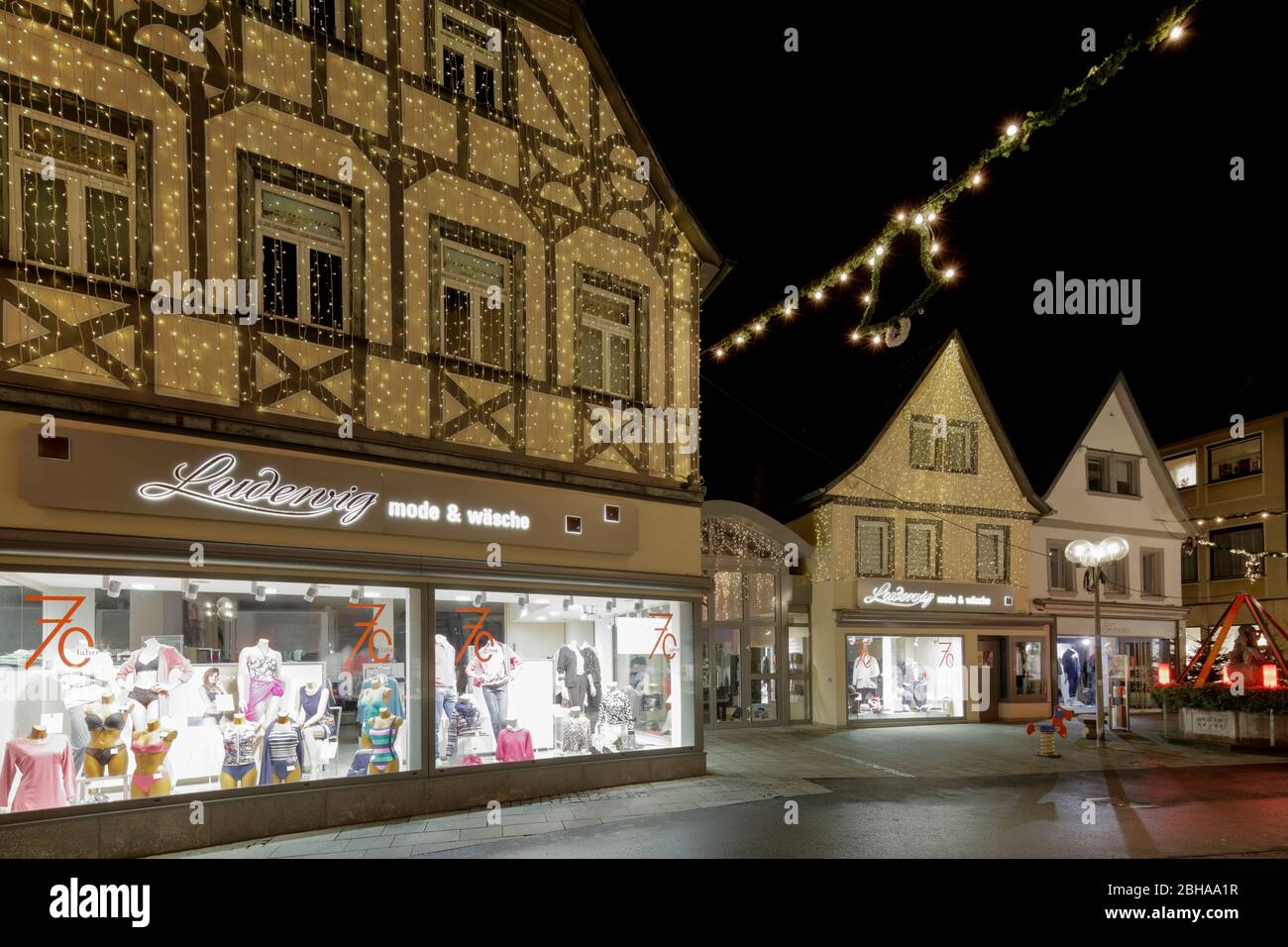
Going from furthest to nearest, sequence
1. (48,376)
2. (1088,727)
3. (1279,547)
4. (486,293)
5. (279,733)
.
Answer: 1. (1279,547)
2. (1088,727)
3. (486,293)
4. (279,733)
5. (48,376)

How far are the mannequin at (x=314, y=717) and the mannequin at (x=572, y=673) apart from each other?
3.24 m

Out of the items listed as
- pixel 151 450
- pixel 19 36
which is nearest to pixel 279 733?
pixel 151 450

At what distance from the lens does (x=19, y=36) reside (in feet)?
25.6

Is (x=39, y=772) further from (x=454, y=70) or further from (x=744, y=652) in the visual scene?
(x=744, y=652)

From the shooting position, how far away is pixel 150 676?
848 cm

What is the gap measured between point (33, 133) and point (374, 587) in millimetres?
5711

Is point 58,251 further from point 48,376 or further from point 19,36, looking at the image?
point 19,36

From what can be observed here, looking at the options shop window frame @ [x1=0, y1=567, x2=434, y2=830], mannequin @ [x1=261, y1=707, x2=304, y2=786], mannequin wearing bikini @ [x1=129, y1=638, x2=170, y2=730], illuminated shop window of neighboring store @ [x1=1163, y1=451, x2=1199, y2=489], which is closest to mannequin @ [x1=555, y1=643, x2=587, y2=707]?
shop window frame @ [x1=0, y1=567, x2=434, y2=830]

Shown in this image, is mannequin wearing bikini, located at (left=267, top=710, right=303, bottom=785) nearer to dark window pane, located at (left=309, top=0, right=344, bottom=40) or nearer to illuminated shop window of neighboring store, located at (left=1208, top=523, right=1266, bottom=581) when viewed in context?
dark window pane, located at (left=309, top=0, right=344, bottom=40)

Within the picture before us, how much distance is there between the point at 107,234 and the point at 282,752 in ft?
19.1

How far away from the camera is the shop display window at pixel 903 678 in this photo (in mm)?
19547

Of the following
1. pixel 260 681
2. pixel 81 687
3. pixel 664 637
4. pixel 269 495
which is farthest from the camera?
pixel 664 637

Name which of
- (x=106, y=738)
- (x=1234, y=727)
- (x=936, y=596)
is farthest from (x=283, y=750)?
(x=1234, y=727)

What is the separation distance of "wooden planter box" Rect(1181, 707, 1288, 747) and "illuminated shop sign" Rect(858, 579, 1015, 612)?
4.69 metres
